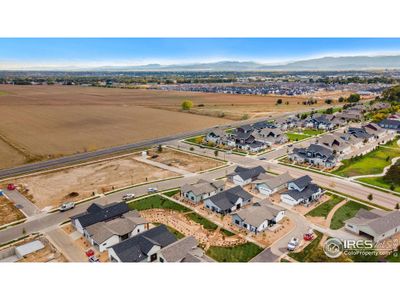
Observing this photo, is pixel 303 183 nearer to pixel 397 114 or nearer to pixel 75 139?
pixel 75 139

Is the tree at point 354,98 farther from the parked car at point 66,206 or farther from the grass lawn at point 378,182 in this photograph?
the parked car at point 66,206

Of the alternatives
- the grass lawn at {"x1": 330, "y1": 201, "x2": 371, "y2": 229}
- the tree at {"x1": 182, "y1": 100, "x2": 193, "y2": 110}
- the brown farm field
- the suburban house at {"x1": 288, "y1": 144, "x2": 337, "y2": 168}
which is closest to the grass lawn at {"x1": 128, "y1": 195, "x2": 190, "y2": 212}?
the grass lawn at {"x1": 330, "y1": 201, "x2": 371, "y2": 229}

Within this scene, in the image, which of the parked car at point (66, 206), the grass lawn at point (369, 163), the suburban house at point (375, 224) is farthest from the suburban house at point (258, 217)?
the parked car at point (66, 206)

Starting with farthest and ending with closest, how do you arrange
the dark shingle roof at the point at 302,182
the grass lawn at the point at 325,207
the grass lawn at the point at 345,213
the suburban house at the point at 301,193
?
the dark shingle roof at the point at 302,182
the suburban house at the point at 301,193
the grass lawn at the point at 325,207
the grass lawn at the point at 345,213

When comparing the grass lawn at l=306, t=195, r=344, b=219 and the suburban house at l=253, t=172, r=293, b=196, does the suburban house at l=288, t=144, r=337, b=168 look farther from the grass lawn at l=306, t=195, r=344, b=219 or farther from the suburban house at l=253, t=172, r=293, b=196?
the grass lawn at l=306, t=195, r=344, b=219

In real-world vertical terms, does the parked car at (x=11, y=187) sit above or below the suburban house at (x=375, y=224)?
above

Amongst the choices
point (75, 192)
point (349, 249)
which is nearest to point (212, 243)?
point (349, 249)

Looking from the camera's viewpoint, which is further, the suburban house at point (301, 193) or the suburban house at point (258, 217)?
the suburban house at point (301, 193)
